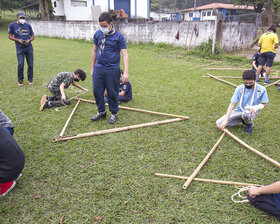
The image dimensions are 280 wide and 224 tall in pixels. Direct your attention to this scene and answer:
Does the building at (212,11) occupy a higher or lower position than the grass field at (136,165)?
higher

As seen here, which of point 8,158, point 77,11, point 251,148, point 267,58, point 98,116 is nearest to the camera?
point 8,158

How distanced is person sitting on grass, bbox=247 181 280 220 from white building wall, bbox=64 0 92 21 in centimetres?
2757

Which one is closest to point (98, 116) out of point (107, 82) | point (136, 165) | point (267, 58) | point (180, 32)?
point (107, 82)

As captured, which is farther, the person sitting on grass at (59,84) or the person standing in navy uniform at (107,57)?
the person sitting on grass at (59,84)

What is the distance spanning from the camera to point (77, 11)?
82.6ft

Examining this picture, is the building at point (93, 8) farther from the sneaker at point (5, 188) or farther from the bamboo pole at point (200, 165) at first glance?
the sneaker at point (5, 188)

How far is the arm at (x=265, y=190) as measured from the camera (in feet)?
6.73

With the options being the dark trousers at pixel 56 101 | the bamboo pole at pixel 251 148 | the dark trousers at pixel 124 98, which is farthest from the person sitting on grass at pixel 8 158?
the bamboo pole at pixel 251 148

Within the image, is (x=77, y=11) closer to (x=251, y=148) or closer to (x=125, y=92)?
(x=125, y=92)

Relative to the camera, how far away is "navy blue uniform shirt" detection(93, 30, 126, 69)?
366 centimetres

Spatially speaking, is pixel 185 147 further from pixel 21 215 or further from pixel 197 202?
pixel 21 215

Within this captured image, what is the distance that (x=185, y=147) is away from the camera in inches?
139

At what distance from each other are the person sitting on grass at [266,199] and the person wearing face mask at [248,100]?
150cm

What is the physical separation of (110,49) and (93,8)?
24.4m
